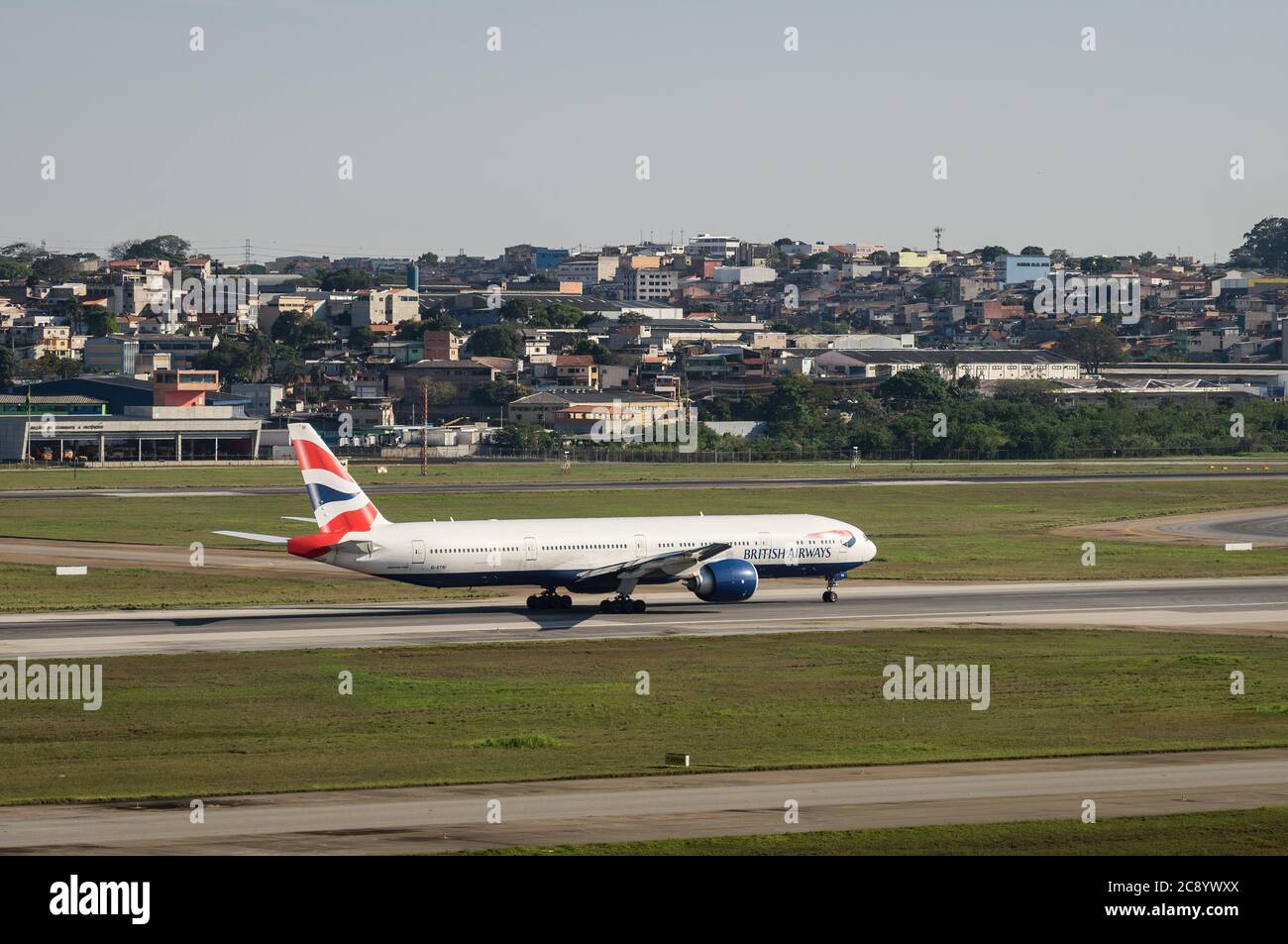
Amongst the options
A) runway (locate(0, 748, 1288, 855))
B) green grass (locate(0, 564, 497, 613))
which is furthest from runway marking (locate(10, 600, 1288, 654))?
runway (locate(0, 748, 1288, 855))

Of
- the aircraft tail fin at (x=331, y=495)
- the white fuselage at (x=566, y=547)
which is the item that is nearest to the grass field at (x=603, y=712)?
the white fuselage at (x=566, y=547)

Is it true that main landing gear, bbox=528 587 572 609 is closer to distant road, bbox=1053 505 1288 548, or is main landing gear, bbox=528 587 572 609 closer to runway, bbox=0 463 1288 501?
distant road, bbox=1053 505 1288 548

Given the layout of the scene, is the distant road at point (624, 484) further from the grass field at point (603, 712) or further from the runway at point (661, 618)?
the grass field at point (603, 712)

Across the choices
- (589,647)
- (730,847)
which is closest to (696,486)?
(589,647)

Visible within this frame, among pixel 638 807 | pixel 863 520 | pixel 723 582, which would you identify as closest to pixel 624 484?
pixel 863 520
